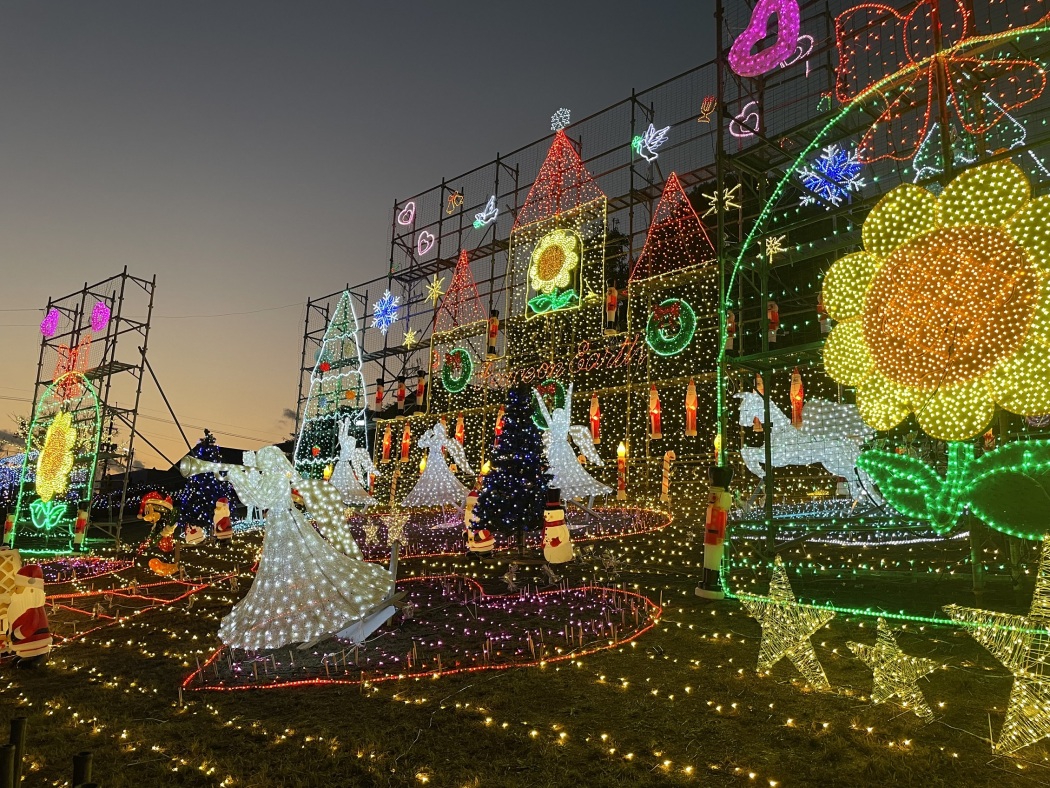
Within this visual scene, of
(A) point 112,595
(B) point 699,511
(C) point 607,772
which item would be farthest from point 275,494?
(B) point 699,511

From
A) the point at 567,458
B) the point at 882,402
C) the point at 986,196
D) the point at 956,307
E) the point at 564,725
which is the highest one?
the point at 986,196

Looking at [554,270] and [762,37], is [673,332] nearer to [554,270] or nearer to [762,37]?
[554,270]

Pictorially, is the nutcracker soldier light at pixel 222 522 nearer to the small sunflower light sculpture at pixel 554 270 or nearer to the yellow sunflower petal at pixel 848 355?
the small sunflower light sculpture at pixel 554 270

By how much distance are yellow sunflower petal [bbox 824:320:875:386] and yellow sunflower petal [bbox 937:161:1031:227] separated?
97 centimetres

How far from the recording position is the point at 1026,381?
13.7 ft

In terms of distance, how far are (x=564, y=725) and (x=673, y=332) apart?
16221 millimetres

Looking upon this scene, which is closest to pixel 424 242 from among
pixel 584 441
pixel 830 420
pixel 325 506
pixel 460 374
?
pixel 460 374

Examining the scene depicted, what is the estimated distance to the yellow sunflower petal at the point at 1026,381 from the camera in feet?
13.5

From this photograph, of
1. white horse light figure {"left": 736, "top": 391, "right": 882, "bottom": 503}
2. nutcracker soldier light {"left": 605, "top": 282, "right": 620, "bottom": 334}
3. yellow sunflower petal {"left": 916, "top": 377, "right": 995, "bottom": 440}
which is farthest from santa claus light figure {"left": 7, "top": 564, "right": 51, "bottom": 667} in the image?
nutcracker soldier light {"left": 605, "top": 282, "right": 620, "bottom": 334}

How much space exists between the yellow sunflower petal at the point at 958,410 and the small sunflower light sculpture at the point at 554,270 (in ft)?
58.9

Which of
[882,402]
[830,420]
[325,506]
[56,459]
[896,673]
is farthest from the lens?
[56,459]

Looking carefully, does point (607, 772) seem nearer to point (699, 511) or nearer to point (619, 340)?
point (699, 511)

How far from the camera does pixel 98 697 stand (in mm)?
5215

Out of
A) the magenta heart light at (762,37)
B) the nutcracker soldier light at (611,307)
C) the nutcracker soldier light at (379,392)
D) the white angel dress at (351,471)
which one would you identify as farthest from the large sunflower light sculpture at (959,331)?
the nutcracker soldier light at (379,392)
